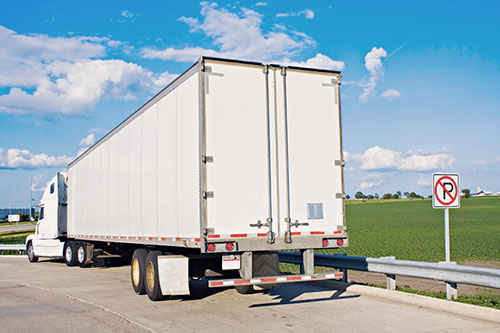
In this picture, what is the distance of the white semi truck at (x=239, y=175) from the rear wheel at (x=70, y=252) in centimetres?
899

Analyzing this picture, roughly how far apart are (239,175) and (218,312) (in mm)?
2422

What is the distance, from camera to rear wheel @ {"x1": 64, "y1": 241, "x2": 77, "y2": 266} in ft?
66.3

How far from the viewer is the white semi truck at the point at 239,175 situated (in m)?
9.48

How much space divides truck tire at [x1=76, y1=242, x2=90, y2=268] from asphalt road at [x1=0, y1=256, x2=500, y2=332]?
549cm

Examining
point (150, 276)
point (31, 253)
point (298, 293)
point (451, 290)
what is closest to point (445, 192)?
point (451, 290)

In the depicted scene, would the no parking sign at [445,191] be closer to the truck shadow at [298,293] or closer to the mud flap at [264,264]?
the truck shadow at [298,293]

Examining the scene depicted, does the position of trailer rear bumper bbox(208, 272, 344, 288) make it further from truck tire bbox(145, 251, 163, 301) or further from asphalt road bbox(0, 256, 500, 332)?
truck tire bbox(145, 251, 163, 301)

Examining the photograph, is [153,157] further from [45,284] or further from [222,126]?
[45,284]

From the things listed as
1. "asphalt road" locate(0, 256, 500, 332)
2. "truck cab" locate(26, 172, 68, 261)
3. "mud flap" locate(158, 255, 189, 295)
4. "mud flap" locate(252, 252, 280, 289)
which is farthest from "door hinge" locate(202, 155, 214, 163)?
"truck cab" locate(26, 172, 68, 261)

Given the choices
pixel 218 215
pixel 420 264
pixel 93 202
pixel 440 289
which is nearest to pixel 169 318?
pixel 218 215

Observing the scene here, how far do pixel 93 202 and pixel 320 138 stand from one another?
882 cm

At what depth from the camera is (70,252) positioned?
20.5m

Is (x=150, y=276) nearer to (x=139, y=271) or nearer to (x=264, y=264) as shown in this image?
(x=139, y=271)

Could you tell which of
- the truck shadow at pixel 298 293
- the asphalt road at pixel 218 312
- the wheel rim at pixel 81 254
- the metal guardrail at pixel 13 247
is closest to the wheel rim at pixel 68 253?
the wheel rim at pixel 81 254
